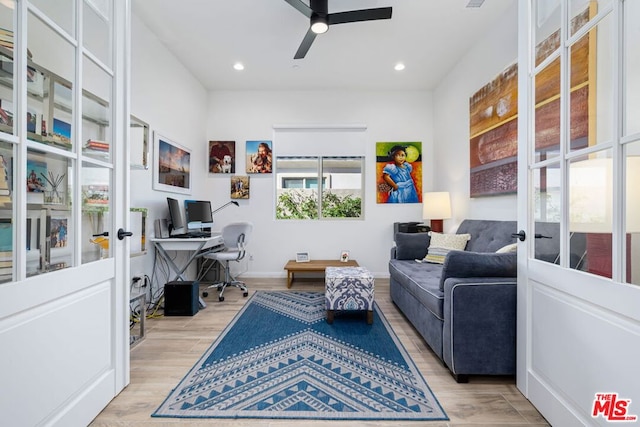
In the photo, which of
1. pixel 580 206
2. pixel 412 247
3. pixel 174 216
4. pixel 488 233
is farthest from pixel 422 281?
pixel 174 216

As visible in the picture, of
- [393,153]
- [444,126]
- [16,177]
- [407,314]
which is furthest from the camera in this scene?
[393,153]

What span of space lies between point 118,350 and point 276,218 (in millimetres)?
3066

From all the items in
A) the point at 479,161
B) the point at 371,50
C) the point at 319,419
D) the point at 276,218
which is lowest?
the point at 319,419

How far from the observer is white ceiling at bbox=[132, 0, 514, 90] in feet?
8.83

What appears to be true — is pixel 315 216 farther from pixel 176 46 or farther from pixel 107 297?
pixel 107 297

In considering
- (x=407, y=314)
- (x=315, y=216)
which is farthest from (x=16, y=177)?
(x=315, y=216)

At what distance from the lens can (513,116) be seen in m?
2.58

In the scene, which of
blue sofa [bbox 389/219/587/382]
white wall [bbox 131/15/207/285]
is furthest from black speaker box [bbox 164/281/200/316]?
blue sofa [bbox 389/219/587/382]

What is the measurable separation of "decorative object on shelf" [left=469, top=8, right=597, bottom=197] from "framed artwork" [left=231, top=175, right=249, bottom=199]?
3100mm

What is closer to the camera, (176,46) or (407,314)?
(407,314)

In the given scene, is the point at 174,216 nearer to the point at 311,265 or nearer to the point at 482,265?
Result: the point at 311,265

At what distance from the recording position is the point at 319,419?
141 cm

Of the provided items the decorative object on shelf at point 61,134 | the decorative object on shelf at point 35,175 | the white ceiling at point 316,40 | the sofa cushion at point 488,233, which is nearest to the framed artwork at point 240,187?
the white ceiling at point 316,40

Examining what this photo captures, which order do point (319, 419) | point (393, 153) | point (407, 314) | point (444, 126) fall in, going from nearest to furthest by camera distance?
point (319, 419)
point (407, 314)
point (444, 126)
point (393, 153)
